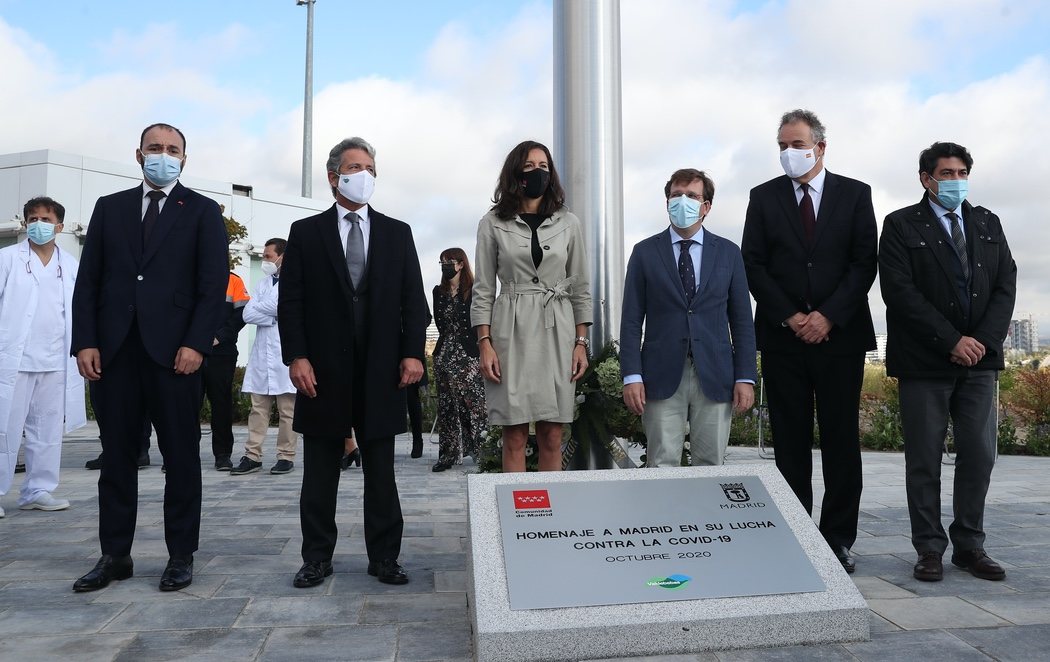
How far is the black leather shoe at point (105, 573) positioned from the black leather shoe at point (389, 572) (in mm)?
1170

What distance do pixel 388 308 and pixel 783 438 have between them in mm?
2119

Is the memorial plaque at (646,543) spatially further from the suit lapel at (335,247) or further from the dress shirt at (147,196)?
the dress shirt at (147,196)

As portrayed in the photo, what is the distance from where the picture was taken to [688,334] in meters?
4.04

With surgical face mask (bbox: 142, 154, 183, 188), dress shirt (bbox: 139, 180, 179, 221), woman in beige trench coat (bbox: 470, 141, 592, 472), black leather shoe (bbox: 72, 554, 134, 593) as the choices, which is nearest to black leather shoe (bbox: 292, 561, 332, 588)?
black leather shoe (bbox: 72, 554, 134, 593)

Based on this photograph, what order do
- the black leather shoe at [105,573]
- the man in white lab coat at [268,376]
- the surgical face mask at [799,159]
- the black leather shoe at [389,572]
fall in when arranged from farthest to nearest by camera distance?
the man in white lab coat at [268,376] < the surgical face mask at [799,159] < the black leather shoe at [389,572] < the black leather shoe at [105,573]

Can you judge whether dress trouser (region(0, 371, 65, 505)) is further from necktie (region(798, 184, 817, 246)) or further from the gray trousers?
the gray trousers

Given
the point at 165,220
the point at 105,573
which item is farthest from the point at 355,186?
the point at 105,573

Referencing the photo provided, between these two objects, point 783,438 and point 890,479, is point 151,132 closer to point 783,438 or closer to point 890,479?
point 783,438

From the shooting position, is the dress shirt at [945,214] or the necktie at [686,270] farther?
the dress shirt at [945,214]

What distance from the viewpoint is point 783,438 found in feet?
14.5

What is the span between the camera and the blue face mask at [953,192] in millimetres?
4219

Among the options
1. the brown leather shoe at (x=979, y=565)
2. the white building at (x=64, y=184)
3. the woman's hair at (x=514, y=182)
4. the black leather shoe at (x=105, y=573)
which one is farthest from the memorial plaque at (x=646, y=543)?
the white building at (x=64, y=184)

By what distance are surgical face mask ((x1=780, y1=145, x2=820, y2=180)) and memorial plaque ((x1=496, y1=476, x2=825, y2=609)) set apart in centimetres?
168

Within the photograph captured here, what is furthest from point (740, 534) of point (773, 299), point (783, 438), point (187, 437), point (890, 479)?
point (890, 479)
